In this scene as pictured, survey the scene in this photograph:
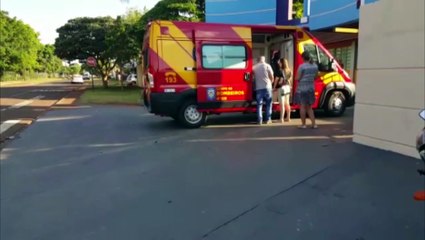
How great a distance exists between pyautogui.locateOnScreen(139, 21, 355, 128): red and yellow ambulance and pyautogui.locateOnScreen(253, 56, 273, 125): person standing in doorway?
0.83ft

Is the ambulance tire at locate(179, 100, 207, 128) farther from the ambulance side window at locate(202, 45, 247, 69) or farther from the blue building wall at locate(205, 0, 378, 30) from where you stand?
the blue building wall at locate(205, 0, 378, 30)

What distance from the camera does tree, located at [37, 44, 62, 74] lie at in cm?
8581

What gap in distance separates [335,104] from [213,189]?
22.5ft

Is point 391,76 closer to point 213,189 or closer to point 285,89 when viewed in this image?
point 213,189

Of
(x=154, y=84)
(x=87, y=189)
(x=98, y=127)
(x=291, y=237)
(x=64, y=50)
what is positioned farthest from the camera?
(x=64, y=50)

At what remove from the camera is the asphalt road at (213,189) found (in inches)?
154

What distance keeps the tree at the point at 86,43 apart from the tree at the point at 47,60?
5098 cm

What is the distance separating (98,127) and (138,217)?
6.90 m

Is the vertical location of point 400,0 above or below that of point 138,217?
above

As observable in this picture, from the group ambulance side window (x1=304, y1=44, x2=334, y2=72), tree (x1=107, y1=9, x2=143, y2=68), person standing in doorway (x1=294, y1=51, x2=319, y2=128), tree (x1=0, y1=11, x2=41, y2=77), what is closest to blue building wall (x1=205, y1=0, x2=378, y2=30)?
ambulance side window (x1=304, y1=44, x2=334, y2=72)

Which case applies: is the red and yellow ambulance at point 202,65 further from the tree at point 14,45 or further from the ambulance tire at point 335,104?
the tree at point 14,45

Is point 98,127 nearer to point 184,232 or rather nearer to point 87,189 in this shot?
point 87,189

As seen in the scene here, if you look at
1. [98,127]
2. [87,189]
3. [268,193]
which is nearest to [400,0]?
[268,193]

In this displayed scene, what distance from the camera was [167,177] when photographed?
223 inches
